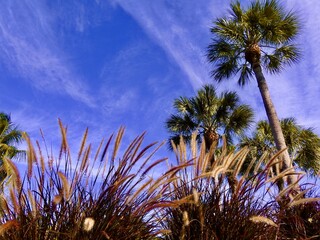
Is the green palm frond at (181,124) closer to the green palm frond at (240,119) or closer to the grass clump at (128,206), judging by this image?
the green palm frond at (240,119)

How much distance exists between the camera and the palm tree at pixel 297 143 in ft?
51.4

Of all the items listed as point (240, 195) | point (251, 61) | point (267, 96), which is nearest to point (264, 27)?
point (251, 61)

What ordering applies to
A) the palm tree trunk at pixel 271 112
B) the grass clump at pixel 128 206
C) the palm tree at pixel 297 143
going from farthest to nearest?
the palm tree at pixel 297 143 → the palm tree trunk at pixel 271 112 → the grass clump at pixel 128 206

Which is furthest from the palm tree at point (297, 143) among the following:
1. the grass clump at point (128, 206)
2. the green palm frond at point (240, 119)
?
the grass clump at point (128, 206)

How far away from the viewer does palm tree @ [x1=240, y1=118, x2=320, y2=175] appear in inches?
617

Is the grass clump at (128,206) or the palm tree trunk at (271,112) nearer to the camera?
the grass clump at (128,206)

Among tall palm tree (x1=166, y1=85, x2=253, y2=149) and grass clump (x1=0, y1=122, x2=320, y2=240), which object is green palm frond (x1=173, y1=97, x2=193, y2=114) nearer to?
tall palm tree (x1=166, y1=85, x2=253, y2=149)

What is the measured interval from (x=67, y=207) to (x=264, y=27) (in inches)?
487

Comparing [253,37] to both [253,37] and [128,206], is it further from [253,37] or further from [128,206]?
[128,206]

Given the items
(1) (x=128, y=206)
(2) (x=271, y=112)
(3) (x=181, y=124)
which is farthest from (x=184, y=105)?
(1) (x=128, y=206)

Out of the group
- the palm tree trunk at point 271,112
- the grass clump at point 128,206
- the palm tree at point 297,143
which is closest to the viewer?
the grass clump at point 128,206

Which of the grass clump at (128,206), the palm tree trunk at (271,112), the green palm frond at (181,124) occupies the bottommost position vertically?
the grass clump at (128,206)

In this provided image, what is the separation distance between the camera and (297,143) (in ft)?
53.0

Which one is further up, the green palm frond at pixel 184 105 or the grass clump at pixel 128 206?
the green palm frond at pixel 184 105
